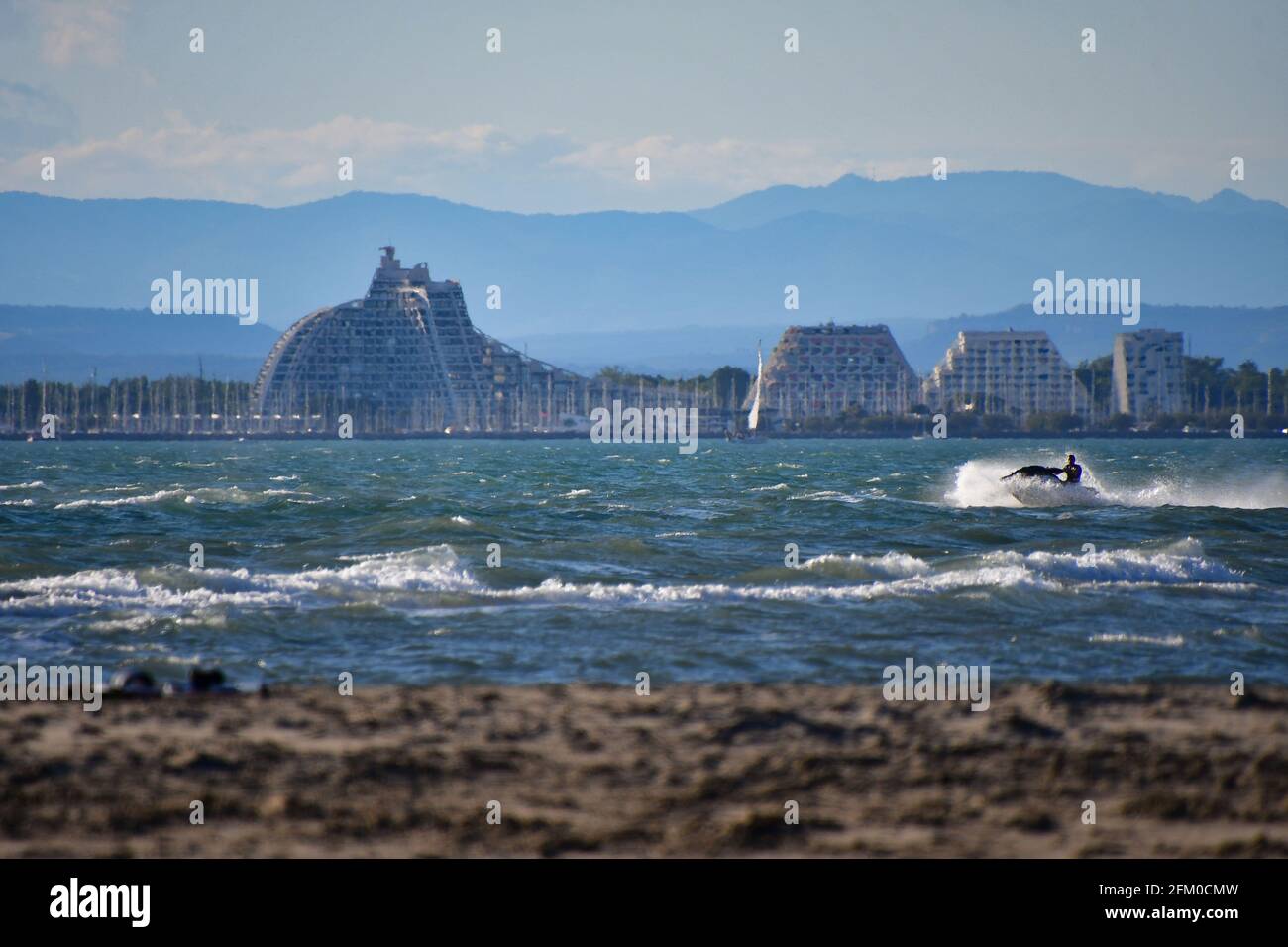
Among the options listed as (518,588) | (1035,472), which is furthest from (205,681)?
(1035,472)

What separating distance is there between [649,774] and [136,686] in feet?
22.2

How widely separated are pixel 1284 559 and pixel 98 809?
29.5 m

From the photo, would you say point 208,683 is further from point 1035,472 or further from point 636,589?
point 1035,472

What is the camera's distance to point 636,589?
28312mm

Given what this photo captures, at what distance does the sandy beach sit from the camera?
11.9m

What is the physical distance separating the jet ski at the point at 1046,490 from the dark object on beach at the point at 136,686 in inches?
1756

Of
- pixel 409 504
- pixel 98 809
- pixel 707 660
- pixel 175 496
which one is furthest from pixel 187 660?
pixel 175 496

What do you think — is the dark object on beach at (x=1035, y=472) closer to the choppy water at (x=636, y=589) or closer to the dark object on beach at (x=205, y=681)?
the choppy water at (x=636, y=589)

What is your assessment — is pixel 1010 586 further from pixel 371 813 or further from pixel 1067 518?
pixel 1067 518

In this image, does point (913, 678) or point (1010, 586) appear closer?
point (913, 678)

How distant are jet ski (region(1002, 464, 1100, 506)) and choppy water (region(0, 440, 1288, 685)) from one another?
250 centimetres

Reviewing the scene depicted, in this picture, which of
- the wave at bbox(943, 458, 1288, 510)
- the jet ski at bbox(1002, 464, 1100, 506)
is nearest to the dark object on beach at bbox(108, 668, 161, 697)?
the wave at bbox(943, 458, 1288, 510)

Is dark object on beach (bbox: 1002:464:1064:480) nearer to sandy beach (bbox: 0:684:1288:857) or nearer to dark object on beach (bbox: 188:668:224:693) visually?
sandy beach (bbox: 0:684:1288:857)

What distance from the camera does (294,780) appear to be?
1358 centimetres
